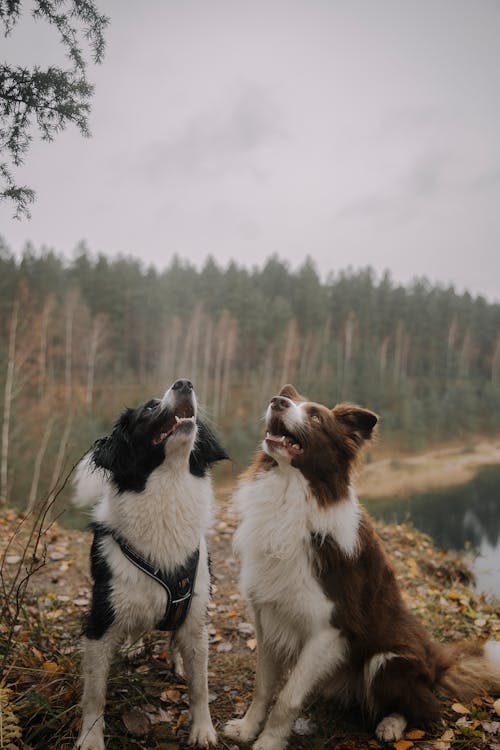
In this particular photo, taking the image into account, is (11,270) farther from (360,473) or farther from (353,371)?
(360,473)

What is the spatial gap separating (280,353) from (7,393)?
16657 millimetres

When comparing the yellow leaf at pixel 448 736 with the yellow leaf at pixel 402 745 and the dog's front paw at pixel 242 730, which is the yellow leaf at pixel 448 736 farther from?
the dog's front paw at pixel 242 730

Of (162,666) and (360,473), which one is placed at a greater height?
(360,473)

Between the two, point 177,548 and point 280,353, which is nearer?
point 177,548

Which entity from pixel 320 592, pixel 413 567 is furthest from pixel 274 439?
pixel 413 567

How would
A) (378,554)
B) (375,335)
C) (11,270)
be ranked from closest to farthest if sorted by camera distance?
(378,554)
(11,270)
(375,335)

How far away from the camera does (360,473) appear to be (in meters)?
3.08

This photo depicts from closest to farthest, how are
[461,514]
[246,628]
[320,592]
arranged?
[320,592], [246,628], [461,514]

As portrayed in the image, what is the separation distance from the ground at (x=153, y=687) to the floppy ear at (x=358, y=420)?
42.1 inches

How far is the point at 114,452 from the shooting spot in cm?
277

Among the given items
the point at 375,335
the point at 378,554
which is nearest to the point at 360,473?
the point at 378,554

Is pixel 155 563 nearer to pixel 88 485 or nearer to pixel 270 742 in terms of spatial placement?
pixel 88 485

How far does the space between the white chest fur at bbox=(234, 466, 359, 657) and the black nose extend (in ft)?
2.38

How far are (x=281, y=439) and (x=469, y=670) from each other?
6.73ft
